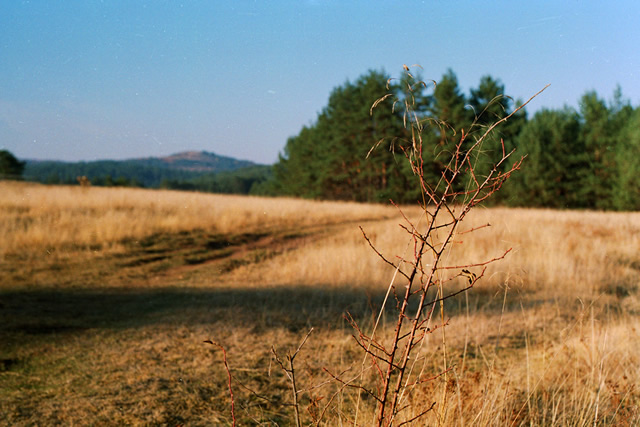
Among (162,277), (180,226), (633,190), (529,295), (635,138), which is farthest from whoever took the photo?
(633,190)

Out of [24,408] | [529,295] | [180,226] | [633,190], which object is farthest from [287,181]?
[24,408]

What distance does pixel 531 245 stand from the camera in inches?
356

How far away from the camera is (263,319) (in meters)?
4.78

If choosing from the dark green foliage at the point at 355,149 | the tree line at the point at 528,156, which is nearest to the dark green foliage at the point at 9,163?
the tree line at the point at 528,156

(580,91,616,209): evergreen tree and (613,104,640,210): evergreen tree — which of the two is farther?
(580,91,616,209): evergreen tree

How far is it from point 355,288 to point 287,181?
117 ft

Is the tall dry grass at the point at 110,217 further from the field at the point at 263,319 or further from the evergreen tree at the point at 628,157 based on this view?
the evergreen tree at the point at 628,157

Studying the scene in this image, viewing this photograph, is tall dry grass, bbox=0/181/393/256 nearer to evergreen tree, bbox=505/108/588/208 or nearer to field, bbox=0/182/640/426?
field, bbox=0/182/640/426

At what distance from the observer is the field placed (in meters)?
2.56

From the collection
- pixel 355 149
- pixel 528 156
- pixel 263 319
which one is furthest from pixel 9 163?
pixel 263 319

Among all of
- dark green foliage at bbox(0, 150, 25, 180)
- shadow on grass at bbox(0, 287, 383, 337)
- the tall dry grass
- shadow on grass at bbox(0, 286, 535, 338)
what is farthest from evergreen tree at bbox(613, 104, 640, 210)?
dark green foliage at bbox(0, 150, 25, 180)

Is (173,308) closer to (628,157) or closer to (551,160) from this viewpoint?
(628,157)

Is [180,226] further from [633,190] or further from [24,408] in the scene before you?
[633,190]

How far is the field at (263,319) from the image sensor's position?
8.39ft
